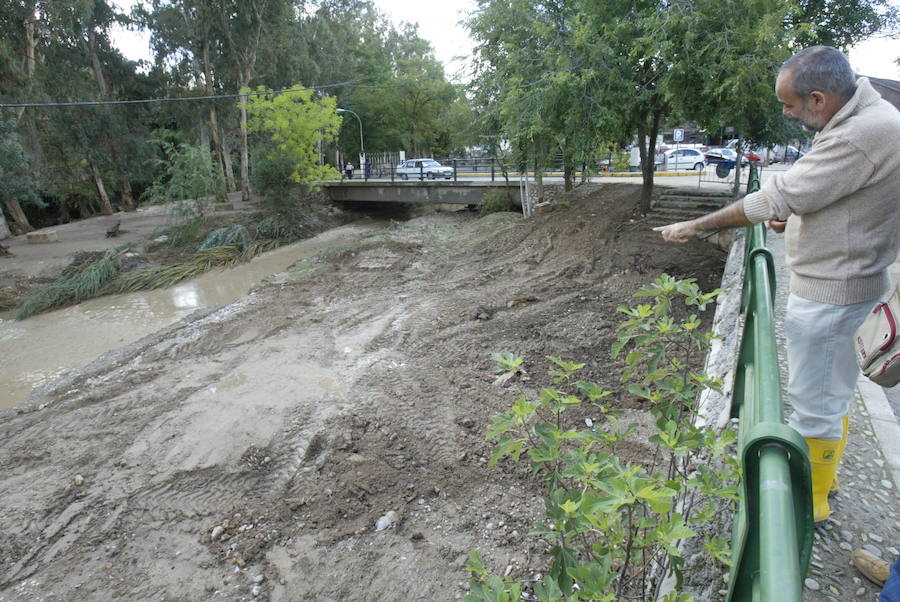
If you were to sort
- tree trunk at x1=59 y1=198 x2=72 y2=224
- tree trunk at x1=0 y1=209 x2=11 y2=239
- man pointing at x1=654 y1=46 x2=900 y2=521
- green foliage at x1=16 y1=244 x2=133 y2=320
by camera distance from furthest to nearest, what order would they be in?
tree trunk at x1=59 y1=198 x2=72 y2=224 → tree trunk at x1=0 y1=209 x2=11 y2=239 → green foliage at x1=16 y1=244 x2=133 y2=320 → man pointing at x1=654 y1=46 x2=900 y2=521

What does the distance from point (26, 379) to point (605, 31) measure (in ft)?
39.1

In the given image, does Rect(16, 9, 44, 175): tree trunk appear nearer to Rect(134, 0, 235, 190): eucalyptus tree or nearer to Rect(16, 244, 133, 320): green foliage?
Rect(134, 0, 235, 190): eucalyptus tree

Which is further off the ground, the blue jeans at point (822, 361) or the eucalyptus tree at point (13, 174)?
the eucalyptus tree at point (13, 174)

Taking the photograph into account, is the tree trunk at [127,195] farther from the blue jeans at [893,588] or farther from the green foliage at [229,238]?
the blue jeans at [893,588]

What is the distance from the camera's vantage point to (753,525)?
1091 mm

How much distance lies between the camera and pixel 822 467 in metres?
2.11

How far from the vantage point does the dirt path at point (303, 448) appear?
3734 millimetres

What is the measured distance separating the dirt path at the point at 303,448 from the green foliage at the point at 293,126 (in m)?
12.4

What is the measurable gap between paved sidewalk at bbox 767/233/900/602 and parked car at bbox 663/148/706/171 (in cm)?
2556

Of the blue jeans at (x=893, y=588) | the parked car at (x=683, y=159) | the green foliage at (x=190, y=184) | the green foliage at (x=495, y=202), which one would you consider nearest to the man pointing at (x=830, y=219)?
the blue jeans at (x=893, y=588)

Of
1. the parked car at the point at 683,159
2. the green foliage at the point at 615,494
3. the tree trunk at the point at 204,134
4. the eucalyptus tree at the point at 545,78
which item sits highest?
the tree trunk at the point at 204,134

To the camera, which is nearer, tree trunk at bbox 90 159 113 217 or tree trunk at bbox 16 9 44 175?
tree trunk at bbox 16 9 44 175

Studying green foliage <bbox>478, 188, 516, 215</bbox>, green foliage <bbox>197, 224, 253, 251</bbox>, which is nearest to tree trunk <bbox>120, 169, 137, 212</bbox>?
green foliage <bbox>197, 224, 253, 251</bbox>

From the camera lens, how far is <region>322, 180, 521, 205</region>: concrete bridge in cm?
2061
